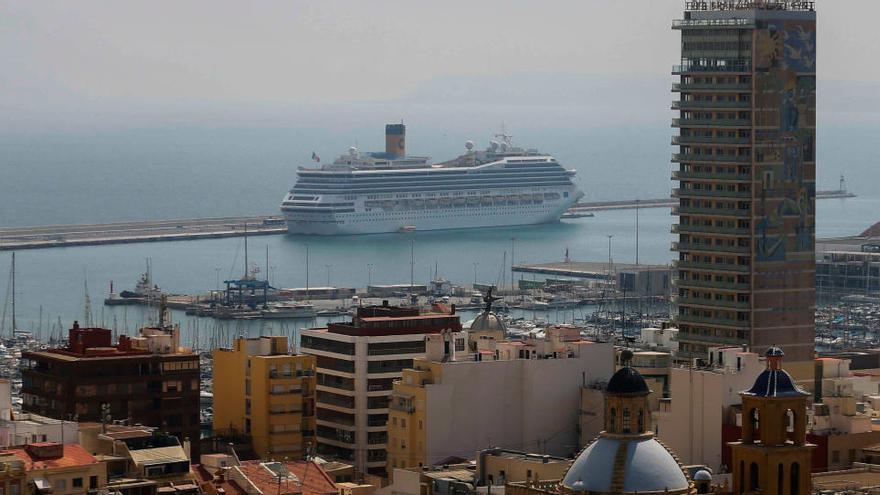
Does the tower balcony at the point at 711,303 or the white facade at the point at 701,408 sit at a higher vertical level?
the tower balcony at the point at 711,303

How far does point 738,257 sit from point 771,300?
1.26 meters

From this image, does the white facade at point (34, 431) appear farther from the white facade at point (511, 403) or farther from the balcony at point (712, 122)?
the balcony at point (712, 122)

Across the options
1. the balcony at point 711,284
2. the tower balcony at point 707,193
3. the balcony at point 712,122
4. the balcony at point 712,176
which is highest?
the balcony at point 712,122

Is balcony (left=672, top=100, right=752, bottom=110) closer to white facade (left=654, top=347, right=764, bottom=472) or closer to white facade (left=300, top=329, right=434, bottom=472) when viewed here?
white facade (left=300, top=329, right=434, bottom=472)

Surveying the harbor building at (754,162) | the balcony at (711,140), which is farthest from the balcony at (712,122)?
the balcony at (711,140)

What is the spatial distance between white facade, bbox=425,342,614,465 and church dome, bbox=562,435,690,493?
58.4ft

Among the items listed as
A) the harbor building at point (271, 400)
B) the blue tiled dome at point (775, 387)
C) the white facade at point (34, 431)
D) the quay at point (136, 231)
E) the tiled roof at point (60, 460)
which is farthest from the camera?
the quay at point (136, 231)

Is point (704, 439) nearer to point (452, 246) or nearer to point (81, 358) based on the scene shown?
point (81, 358)

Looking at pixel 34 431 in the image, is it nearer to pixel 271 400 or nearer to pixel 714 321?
pixel 271 400

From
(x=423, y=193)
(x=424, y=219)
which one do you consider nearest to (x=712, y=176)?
(x=424, y=219)

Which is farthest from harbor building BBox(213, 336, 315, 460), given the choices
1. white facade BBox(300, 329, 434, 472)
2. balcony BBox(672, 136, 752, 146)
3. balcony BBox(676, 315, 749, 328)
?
balcony BBox(672, 136, 752, 146)

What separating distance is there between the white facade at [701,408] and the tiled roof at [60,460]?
12.0 meters

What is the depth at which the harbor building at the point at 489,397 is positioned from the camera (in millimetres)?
49934

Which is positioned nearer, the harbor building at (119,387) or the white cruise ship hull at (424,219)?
the harbor building at (119,387)
